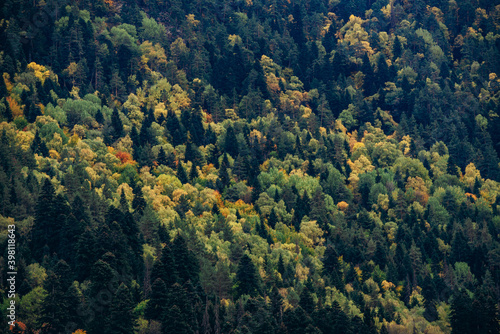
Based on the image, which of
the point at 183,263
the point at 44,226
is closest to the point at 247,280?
the point at 183,263

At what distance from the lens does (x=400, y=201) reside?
171 m

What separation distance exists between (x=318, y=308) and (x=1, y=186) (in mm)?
66111

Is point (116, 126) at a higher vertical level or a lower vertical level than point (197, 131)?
higher

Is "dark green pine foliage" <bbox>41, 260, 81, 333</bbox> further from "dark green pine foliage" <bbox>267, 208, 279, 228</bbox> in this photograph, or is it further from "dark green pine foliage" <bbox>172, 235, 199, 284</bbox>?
"dark green pine foliage" <bbox>267, 208, 279, 228</bbox>

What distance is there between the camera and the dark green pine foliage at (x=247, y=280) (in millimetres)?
→ 126250

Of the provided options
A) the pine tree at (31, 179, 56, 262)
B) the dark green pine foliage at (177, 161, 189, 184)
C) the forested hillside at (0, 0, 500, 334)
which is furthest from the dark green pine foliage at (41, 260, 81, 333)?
the dark green pine foliage at (177, 161, 189, 184)

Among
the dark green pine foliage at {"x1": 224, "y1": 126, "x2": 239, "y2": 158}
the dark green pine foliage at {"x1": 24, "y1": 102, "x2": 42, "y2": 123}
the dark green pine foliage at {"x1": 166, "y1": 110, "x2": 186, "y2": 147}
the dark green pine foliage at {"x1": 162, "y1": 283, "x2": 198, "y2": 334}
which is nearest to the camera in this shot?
the dark green pine foliage at {"x1": 162, "y1": 283, "x2": 198, "y2": 334}

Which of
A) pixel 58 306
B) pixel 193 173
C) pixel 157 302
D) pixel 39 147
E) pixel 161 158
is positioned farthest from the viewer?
pixel 161 158

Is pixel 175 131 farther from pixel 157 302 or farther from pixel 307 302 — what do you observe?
pixel 157 302

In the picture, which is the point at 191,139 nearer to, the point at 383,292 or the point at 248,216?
the point at 248,216

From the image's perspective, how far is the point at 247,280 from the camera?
12700 centimetres

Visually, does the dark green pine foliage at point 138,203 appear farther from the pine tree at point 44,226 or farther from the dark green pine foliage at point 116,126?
the dark green pine foliage at point 116,126

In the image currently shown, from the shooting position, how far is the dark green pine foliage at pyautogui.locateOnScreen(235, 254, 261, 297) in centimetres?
12625

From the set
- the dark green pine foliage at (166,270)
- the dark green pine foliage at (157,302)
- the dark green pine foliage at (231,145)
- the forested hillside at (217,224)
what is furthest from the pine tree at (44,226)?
the dark green pine foliage at (231,145)
